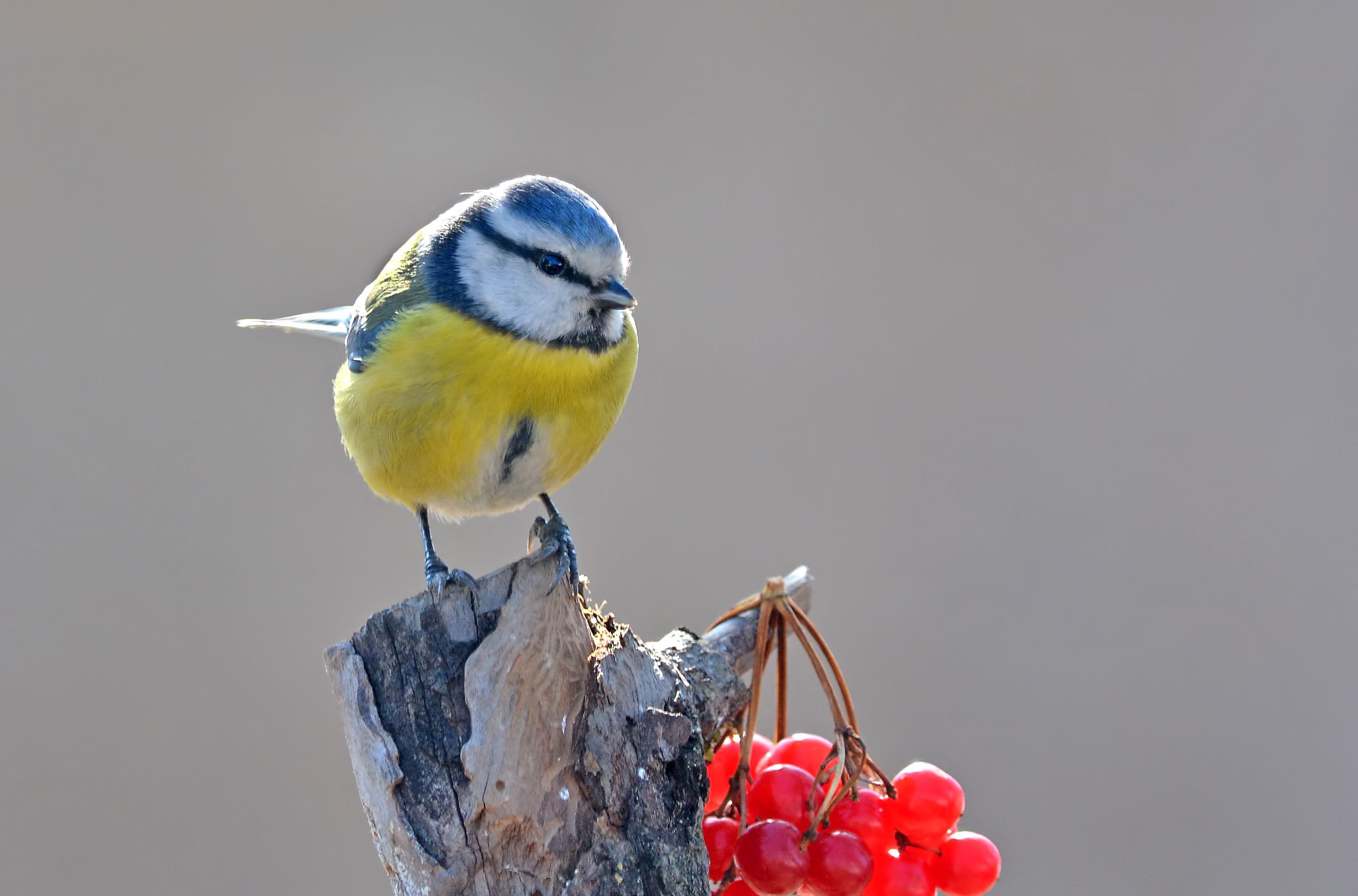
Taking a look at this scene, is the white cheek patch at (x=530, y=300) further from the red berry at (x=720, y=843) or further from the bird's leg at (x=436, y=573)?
the red berry at (x=720, y=843)

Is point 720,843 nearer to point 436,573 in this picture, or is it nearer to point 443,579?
point 443,579

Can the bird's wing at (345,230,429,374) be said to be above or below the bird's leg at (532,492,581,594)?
above

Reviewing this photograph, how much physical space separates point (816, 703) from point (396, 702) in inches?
91.7

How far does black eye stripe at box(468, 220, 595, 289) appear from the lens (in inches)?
67.8

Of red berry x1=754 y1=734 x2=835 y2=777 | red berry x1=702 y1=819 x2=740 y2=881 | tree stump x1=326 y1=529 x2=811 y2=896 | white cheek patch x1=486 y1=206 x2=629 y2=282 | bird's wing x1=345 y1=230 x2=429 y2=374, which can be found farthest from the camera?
bird's wing x1=345 y1=230 x2=429 y2=374

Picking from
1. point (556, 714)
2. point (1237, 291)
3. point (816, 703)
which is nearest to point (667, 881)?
point (556, 714)

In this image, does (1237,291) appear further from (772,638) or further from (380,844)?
(380,844)

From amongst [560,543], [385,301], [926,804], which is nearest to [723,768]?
[926,804]

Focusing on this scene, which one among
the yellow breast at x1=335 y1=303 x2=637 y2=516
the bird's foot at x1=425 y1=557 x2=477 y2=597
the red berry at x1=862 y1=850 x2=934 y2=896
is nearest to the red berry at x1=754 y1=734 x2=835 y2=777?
the red berry at x1=862 y1=850 x2=934 y2=896

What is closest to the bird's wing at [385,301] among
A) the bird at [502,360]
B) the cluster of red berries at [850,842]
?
the bird at [502,360]

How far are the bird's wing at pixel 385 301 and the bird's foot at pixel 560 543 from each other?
1.26 feet

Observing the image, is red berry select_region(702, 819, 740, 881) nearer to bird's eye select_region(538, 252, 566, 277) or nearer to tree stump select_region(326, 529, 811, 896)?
Answer: tree stump select_region(326, 529, 811, 896)

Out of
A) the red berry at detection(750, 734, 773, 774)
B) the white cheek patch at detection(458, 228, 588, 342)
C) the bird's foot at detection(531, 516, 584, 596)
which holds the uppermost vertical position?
the white cheek patch at detection(458, 228, 588, 342)

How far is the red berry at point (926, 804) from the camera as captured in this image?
138 centimetres
